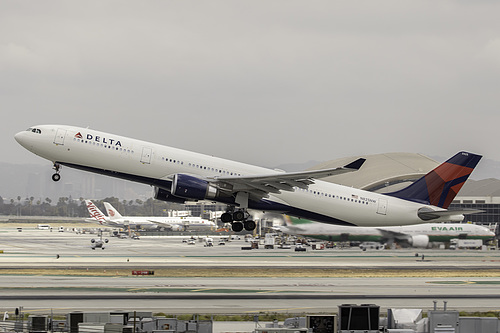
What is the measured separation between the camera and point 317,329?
34875 mm

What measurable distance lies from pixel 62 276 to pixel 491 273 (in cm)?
4028

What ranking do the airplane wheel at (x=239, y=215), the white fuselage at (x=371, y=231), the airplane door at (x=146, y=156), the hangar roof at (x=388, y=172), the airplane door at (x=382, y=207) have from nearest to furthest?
the airplane door at (x=146, y=156)
the airplane wheel at (x=239, y=215)
the airplane door at (x=382, y=207)
the white fuselage at (x=371, y=231)
the hangar roof at (x=388, y=172)

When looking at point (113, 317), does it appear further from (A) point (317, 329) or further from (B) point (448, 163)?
(B) point (448, 163)

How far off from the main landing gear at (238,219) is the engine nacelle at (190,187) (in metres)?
4.61

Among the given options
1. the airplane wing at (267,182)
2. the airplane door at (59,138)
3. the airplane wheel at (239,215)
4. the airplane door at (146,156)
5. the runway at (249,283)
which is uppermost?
the airplane door at (59,138)

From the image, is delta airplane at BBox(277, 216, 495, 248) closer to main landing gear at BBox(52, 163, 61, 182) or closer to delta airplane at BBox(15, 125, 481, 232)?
delta airplane at BBox(15, 125, 481, 232)

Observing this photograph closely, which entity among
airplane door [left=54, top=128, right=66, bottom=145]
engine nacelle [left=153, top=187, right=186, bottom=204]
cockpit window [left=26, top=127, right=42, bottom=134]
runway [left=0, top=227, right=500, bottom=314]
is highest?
cockpit window [left=26, top=127, right=42, bottom=134]

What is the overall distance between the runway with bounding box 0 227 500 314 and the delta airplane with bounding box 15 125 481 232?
19.1 feet

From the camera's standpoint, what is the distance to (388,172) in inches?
7254

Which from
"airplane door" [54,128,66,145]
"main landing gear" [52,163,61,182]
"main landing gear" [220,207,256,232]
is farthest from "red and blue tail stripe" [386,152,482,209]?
"airplane door" [54,128,66,145]

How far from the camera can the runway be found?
155 ft

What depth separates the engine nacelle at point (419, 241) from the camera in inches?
3792

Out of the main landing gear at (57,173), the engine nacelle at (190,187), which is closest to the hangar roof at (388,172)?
the engine nacelle at (190,187)

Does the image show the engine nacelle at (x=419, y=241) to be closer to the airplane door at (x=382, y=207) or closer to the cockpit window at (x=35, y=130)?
the airplane door at (x=382, y=207)
